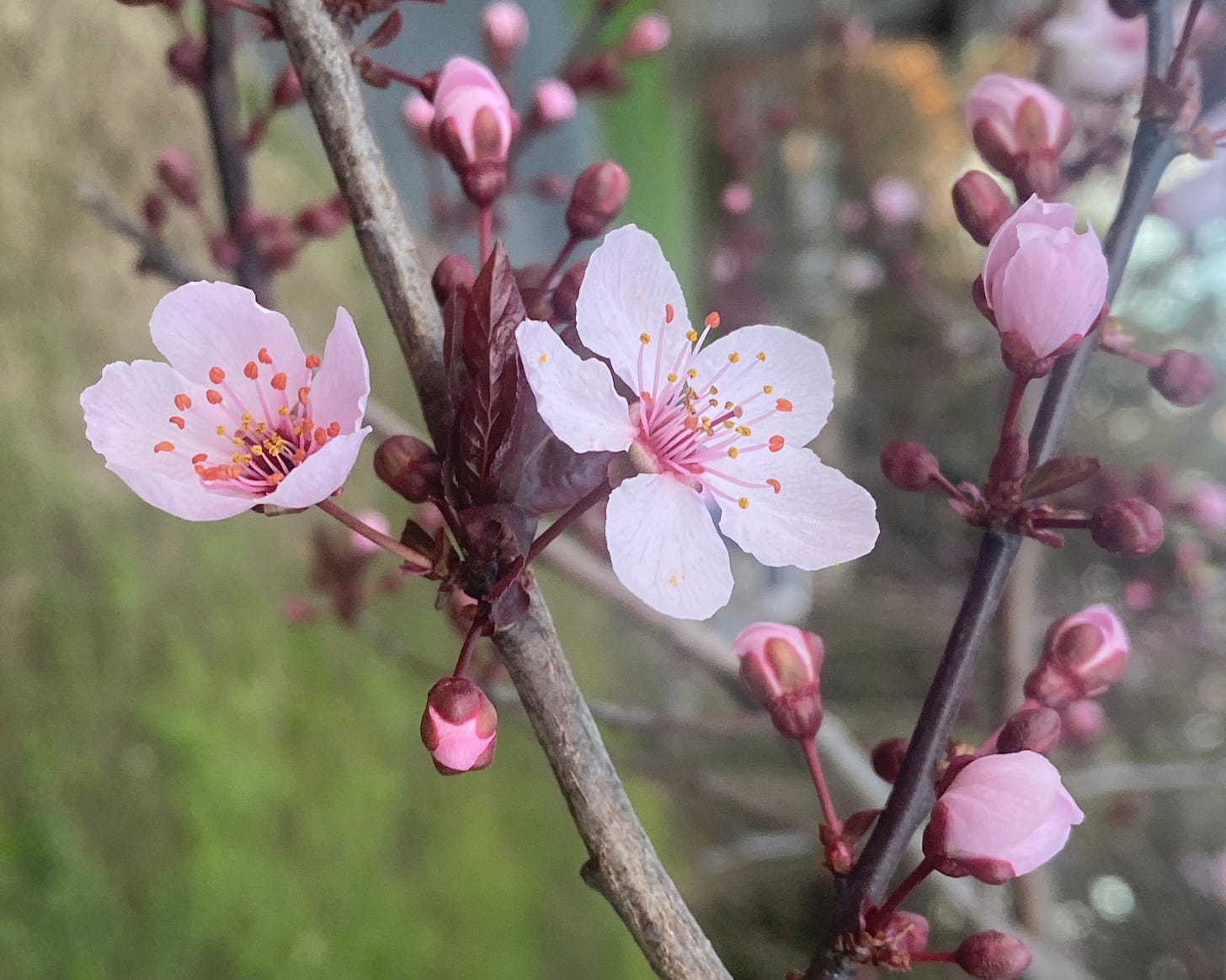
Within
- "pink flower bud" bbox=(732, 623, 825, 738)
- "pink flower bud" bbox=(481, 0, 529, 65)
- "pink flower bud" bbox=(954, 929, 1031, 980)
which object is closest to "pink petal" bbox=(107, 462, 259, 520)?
"pink flower bud" bbox=(732, 623, 825, 738)

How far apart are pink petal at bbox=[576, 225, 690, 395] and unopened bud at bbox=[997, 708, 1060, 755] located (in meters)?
0.22

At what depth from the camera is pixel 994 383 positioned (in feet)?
6.64

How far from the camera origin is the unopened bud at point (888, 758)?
42 cm

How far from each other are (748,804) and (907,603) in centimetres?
144

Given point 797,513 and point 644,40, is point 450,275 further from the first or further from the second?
point 644,40

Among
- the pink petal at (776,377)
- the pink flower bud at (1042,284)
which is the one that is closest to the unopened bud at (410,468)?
the pink petal at (776,377)

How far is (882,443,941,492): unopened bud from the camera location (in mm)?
387

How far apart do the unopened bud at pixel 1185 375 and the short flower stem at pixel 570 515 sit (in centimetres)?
32

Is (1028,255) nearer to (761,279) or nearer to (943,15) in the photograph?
(761,279)

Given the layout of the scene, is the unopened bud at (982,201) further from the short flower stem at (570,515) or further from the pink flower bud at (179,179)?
the pink flower bud at (179,179)

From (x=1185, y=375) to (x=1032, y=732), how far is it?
0.69 ft

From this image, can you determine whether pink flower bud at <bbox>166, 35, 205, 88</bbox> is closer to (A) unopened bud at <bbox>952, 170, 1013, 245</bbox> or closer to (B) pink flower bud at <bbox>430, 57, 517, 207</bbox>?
(B) pink flower bud at <bbox>430, 57, 517, 207</bbox>

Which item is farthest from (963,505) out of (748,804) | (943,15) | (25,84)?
(943,15)

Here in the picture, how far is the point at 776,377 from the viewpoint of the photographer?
375 mm
